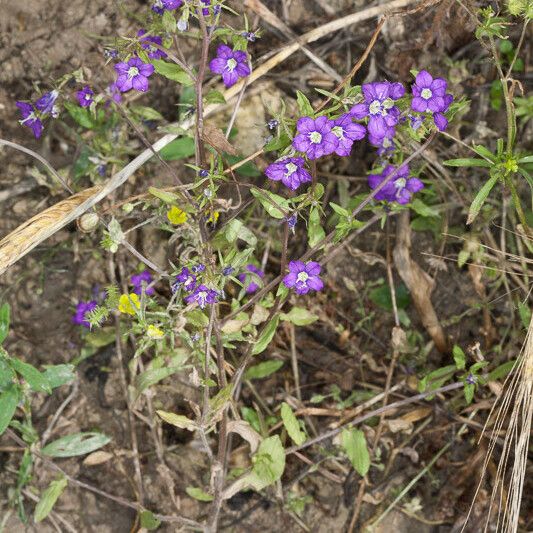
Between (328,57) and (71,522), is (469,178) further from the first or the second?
(71,522)

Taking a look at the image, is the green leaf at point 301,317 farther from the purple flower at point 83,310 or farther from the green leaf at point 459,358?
the purple flower at point 83,310

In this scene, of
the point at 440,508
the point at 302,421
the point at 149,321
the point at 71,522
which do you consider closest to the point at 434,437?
the point at 440,508

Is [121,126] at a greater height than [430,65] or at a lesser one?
greater

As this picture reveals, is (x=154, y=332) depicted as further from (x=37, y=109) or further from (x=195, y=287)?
(x=37, y=109)

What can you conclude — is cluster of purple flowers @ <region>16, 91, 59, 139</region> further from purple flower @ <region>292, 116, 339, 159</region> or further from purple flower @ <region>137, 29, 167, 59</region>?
purple flower @ <region>292, 116, 339, 159</region>

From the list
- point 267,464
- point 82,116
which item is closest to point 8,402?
point 267,464

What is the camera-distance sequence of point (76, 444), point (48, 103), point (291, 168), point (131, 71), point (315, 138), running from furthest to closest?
point (76, 444) → point (48, 103) → point (131, 71) → point (291, 168) → point (315, 138)
